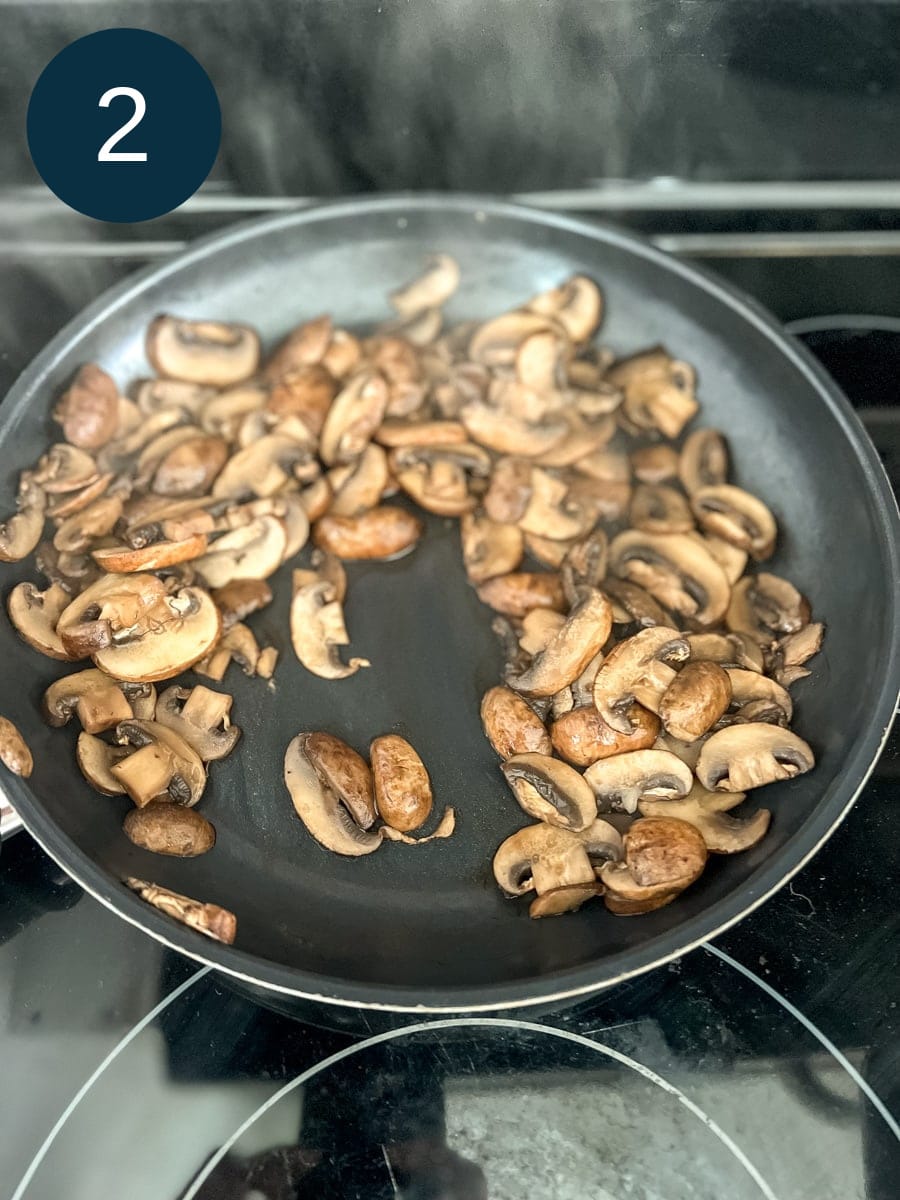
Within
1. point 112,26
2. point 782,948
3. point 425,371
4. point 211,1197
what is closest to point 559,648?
point 782,948

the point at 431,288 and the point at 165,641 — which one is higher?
the point at 431,288

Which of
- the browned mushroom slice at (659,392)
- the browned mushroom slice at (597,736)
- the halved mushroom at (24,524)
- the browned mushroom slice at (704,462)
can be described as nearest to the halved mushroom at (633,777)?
the browned mushroom slice at (597,736)

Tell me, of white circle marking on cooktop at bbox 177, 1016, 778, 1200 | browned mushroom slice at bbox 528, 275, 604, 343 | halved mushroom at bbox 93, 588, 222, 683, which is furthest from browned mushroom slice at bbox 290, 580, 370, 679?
browned mushroom slice at bbox 528, 275, 604, 343

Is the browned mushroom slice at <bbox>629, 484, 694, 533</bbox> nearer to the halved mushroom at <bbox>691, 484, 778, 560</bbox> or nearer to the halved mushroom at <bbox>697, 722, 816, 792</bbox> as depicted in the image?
the halved mushroom at <bbox>691, 484, 778, 560</bbox>

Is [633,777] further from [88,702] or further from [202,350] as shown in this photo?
[202,350]

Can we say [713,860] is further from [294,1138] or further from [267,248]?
[267,248]

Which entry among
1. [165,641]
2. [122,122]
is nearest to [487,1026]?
[165,641]
